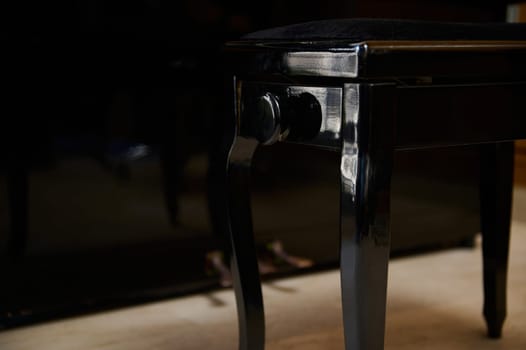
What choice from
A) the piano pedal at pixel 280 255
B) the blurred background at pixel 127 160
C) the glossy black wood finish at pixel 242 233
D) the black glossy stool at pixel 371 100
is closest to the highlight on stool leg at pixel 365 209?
the black glossy stool at pixel 371 100

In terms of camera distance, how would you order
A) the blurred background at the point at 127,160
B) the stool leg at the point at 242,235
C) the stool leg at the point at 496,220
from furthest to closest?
1. the blurred background at the point at 127,160
2. the stool leg at the point at 496,220
3. the stool leg at the point at 242,235

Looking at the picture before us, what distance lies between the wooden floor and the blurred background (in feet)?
0.21

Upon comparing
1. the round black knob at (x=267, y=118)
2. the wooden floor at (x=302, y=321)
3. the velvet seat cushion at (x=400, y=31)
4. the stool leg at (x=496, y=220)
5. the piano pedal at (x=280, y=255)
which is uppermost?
the velvet seat cushion at (x=400, y=31)

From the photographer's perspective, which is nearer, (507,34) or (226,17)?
(507,34)

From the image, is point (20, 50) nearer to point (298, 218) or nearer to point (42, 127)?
point (42, 127)

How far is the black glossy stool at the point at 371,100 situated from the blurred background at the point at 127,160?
310mm

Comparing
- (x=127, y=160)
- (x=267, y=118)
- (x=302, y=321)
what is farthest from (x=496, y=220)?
(x=127, y=160)

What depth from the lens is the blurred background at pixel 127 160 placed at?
4.51 feet

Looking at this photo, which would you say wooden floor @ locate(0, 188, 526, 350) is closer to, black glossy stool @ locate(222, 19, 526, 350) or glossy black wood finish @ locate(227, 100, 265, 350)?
glossy black wood finish @ locate(227, 100, 265, 350)

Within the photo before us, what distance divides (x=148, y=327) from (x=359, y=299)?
0.73 metres

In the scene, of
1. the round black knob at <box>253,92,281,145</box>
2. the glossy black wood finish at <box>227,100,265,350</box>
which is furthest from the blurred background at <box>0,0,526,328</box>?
the round black knob at <box>253,92,281,145</box>

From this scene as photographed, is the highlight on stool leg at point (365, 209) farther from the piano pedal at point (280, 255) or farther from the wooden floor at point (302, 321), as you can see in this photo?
the piano pedal at point (280, 255)

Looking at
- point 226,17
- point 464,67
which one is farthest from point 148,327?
point 464,67

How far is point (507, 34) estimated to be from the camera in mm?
886
